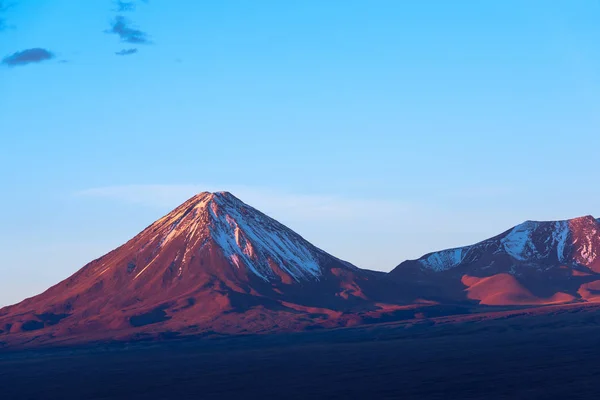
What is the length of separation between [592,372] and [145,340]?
96.9 metres

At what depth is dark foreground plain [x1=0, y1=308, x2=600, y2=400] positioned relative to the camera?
97312mm

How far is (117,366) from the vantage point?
144 m

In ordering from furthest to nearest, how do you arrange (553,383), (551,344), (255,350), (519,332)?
(519,332) < (255,350) < (551,344) < (553,383)

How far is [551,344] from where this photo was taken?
5650 inches

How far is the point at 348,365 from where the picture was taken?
409ft

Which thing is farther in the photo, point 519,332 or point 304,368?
point 519,332

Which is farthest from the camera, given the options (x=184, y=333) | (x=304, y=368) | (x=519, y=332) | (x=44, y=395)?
(x=184, y=333)

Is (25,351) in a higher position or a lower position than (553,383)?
higher

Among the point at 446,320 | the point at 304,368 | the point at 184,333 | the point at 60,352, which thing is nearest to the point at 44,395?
the point at 304,368

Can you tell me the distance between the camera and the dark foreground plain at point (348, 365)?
97.3 m

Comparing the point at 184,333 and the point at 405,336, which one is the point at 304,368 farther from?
the point at 184,333

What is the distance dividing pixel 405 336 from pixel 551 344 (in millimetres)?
34890

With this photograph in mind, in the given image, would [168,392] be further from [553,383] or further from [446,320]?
[446,320]

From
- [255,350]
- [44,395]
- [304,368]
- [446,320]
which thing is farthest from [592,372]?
[446,320]
